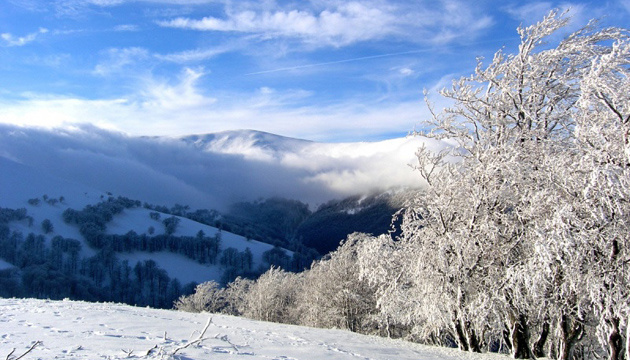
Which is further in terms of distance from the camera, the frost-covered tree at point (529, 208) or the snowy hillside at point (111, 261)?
the snowy hillside at point (111, 261)

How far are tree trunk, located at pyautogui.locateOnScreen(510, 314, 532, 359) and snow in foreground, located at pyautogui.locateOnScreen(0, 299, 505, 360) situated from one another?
134 centimetres

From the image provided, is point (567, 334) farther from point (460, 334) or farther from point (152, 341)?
point (152, 341)

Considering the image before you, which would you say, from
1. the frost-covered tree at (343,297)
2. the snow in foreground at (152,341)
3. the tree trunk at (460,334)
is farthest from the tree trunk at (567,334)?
the frost-covered tree at (343,297)

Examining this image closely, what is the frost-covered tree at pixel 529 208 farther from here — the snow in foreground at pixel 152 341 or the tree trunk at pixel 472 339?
the snow in foreground at pixel 152 341

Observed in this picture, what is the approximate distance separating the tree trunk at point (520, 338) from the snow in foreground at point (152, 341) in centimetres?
134

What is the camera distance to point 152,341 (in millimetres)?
11508

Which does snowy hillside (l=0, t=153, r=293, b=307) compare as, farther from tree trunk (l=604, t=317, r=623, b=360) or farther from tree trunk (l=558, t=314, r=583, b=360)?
tree trunk (l=604, t=317, r=623, b=360)

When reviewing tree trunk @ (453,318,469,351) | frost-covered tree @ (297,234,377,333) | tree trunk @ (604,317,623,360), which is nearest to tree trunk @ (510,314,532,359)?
tree trunk @ (453,318,469,351)

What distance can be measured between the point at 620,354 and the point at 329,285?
109 ft

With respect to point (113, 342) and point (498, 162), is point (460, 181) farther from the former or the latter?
point (113, 342)

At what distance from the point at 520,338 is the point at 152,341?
1347cm

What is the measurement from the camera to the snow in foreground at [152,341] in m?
9.88

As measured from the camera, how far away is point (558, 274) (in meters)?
13.7

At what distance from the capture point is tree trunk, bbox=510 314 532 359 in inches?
666
